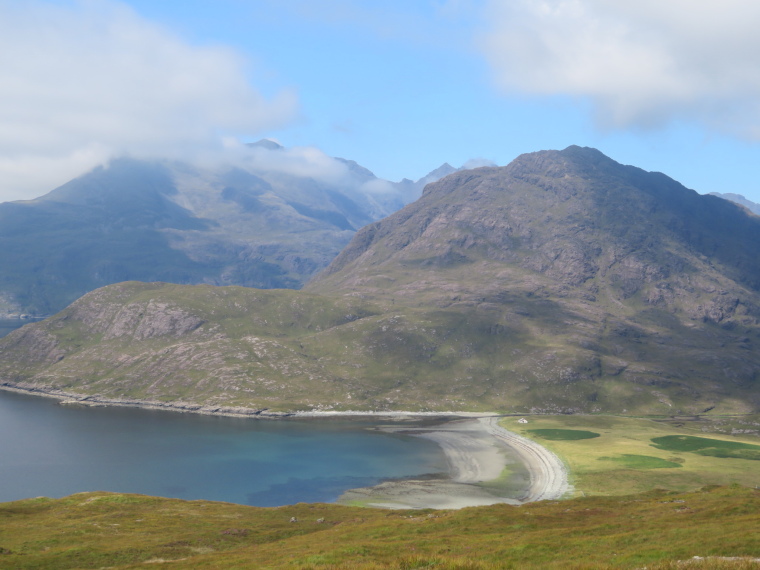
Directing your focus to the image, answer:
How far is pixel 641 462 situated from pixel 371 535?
145m

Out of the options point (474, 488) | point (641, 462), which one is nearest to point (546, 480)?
point (474, 488)

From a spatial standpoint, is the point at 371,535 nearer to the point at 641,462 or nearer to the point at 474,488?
the point at 474,488

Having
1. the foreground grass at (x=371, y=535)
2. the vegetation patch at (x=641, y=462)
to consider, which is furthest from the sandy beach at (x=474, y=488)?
the foreground grass at (x=371, y=535)

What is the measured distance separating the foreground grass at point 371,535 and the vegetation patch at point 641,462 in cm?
6925

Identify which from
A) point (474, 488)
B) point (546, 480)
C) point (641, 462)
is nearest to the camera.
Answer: point (474, 488)

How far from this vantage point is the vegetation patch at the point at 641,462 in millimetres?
175250

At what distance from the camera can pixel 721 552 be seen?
39.2 meters

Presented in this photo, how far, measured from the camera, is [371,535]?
71625 mm

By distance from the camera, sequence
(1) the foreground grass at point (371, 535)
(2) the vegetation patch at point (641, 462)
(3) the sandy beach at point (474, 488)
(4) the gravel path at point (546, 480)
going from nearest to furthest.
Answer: (1) the foreground grass at point (371, 535) → (3) the sandy beach at point (474, 488) → (4) the gravel path at point (546, 480) → (2) the vegetation patch at point (641, 462)

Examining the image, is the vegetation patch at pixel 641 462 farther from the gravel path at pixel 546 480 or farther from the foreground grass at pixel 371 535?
the foreground grass at pixel 371 535

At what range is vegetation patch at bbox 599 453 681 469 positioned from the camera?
575ft

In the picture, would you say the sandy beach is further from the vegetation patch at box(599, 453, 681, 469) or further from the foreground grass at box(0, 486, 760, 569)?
the foreground grass at box(0, 486, 760, 569)

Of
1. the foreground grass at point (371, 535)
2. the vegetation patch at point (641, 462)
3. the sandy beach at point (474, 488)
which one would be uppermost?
the foreground grass at point (371, 535)

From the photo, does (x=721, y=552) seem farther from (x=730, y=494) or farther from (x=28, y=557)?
(x=28, y=557)
